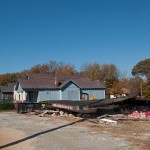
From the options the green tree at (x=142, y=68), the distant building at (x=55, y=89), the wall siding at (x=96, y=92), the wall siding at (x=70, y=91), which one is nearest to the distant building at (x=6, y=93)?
the distant building at (x=55, y=89)

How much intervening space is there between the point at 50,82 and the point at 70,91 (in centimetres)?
328

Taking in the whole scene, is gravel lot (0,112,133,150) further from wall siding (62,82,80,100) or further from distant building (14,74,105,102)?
wall siding (62,82,80,100)

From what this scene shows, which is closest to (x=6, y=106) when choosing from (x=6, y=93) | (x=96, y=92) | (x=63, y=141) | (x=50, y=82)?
(x=50, y=82)

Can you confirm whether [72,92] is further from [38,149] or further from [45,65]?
[45,65]

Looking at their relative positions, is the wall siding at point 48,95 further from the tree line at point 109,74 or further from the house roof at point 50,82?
the tree line at point 109,74

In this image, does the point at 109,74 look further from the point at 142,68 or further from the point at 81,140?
the point at 81,140

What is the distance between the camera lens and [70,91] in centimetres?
4672

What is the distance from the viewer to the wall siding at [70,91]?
4647cm

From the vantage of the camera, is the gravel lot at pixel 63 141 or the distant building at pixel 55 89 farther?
the distant building at pixel 55 89

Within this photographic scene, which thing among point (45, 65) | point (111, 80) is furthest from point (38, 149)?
point (45, 65)

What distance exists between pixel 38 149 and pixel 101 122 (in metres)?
9.86

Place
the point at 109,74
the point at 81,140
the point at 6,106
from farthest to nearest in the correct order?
the point at 109,74, the point at 6,106, the point at 81,140

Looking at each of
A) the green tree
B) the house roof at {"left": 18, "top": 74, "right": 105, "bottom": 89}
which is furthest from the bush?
the green tree

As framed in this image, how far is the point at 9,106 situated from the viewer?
42.3 metres
